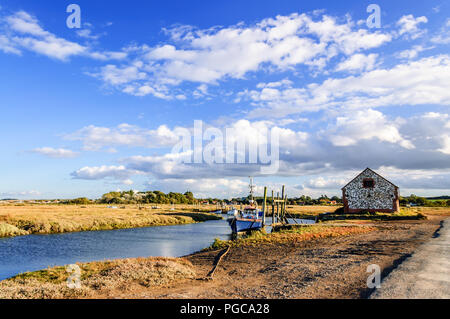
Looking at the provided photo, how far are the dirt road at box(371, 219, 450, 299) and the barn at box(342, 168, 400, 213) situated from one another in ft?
Answer: 133

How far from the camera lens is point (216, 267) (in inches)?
671

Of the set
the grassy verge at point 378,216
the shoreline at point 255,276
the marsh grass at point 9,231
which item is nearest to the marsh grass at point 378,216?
the grassy verge at point 378,216

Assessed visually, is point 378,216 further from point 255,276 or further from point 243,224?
point 255,276

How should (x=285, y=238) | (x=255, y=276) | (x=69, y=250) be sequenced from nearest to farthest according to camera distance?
(x=255, y=276) < (x=285, y=238) < (x=69, y=250)

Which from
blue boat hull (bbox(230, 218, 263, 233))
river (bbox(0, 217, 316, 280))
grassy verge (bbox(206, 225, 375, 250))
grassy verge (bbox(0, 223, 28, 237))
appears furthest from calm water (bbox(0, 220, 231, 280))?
blue boat hull (bbox(230, 218, 263, 233))

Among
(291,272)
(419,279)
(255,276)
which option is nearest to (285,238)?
(291,272)

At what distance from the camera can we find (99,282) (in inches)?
510

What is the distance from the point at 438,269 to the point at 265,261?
8.50m

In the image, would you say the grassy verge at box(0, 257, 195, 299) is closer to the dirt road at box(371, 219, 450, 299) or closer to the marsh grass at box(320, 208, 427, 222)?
the dirt road at box(371, 219, 450, 299)

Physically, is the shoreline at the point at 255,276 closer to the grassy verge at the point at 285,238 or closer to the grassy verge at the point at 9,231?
the grassy verge at the point at 285,238

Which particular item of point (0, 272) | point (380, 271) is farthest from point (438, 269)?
point (0, 272)

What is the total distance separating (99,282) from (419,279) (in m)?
12.3

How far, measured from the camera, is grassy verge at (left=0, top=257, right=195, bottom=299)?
11.6 metres
